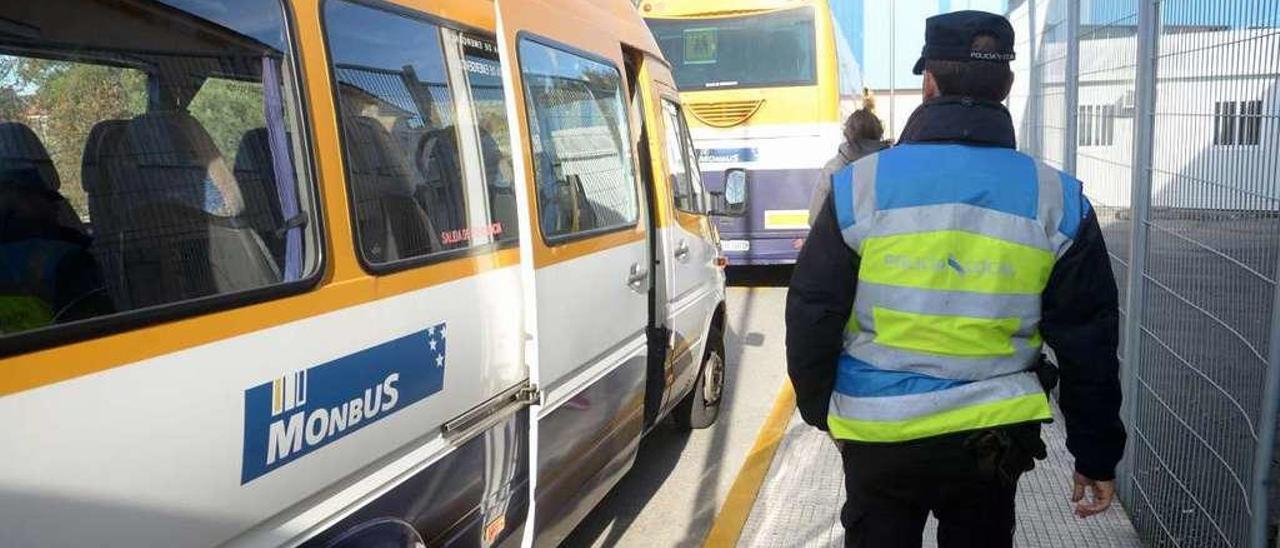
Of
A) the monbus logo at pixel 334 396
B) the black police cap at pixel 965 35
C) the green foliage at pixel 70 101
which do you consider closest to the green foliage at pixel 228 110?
the green foliage at pixel 70 101

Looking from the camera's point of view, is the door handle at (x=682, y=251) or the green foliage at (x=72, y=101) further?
the door handle at (x=682, y=251)

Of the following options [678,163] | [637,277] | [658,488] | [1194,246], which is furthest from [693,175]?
[1194,246]

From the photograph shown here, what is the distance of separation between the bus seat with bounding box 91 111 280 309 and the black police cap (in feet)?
5.37

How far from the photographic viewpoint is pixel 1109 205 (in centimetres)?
451

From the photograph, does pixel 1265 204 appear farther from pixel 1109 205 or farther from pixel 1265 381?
pixel 1109 205

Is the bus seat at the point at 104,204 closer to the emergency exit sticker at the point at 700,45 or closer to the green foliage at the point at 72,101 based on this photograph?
the green foliage at the point at 72,101

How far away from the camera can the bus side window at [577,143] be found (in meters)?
3.32

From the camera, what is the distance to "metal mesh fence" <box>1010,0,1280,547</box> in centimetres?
273

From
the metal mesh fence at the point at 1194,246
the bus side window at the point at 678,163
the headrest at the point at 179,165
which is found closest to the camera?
the headrest at the point at 179,165

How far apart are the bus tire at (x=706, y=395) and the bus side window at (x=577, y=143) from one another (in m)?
1.61

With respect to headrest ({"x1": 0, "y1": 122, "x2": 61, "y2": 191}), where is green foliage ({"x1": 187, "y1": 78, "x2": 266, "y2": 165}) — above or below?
above

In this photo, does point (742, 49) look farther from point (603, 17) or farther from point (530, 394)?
point (530, 394)

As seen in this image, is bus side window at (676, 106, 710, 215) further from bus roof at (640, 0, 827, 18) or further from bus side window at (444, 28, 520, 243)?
bus roof at (640, 0, 827, 18)

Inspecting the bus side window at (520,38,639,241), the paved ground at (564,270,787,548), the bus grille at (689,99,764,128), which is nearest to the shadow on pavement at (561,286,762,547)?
the paved ground at (564,270,787,548)
